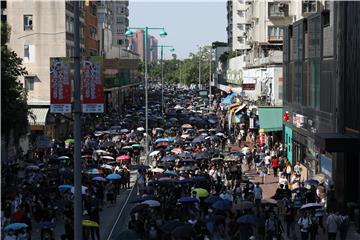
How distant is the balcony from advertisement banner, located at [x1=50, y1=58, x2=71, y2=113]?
58.4 metres

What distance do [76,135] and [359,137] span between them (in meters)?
14.2

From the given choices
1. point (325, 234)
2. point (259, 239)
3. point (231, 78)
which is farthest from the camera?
point (231, 78)

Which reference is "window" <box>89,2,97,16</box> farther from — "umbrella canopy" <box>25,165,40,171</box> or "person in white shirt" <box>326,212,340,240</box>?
"person in white shirt" <box>326,212,340,240</box>

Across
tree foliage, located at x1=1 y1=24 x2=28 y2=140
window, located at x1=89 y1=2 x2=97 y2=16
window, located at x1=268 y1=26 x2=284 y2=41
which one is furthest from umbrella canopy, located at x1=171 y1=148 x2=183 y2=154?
window, located at x1=89 y1=2 x2=97 y2=16

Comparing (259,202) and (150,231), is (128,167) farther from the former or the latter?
(150,231)

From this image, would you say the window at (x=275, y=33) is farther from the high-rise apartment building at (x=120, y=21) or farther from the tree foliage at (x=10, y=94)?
the high-rise apartment building at (x=120, y=21)

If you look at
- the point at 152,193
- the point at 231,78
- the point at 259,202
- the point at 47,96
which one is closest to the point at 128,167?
the point at 152,193

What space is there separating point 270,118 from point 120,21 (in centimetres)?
11577

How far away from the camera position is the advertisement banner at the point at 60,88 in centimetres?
1579

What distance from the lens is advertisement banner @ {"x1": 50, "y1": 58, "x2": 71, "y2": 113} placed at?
1579 cm

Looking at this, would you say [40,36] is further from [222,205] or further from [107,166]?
[222,205]

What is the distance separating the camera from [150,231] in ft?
71.9

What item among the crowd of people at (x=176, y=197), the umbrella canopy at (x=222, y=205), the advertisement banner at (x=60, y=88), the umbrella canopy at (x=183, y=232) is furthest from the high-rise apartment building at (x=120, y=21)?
the advertisement banner at (x=60, y=88)

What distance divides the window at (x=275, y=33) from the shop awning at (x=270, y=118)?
23.8m
